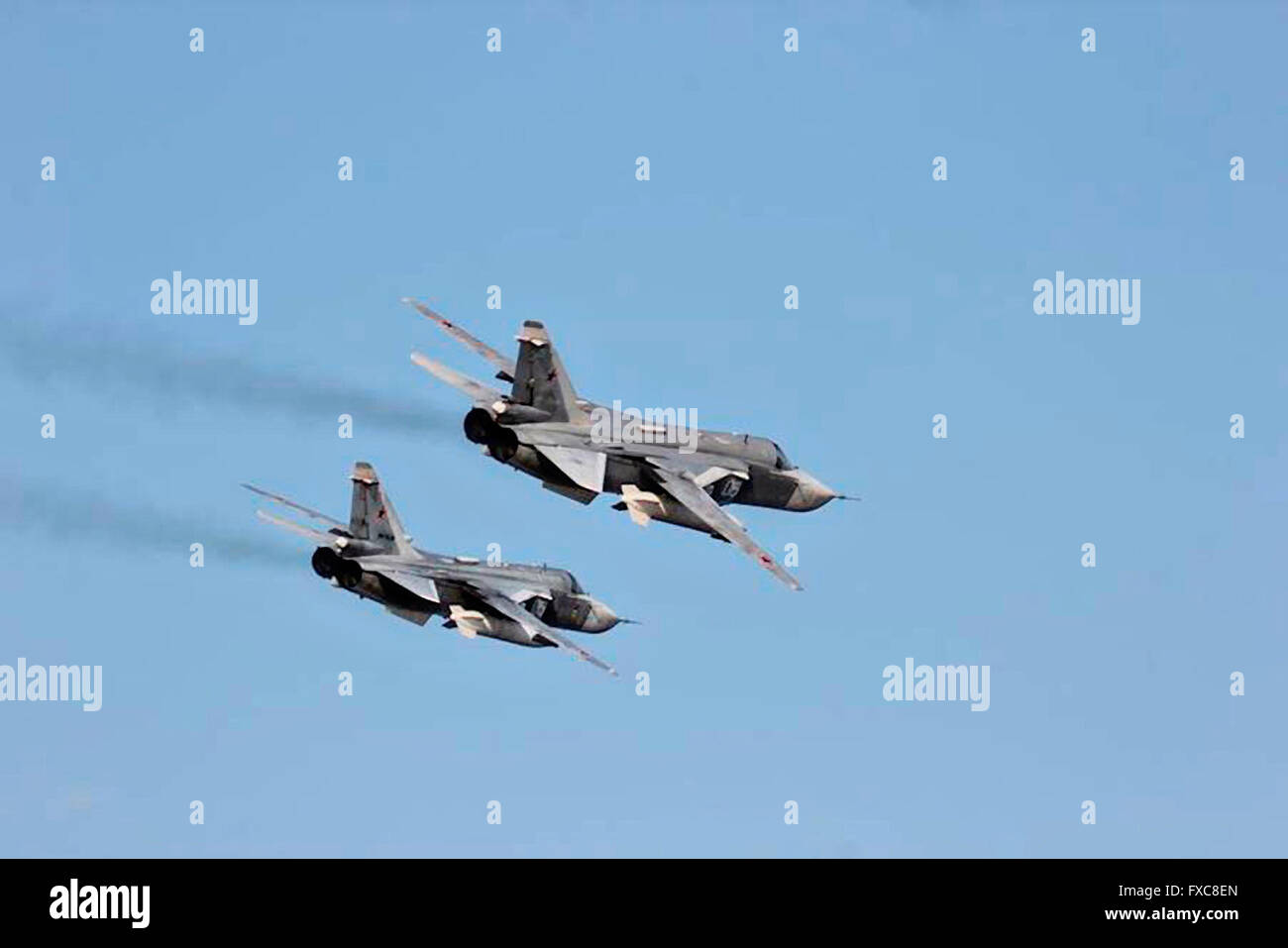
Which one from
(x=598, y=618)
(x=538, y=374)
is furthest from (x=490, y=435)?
(x=598, y=618)

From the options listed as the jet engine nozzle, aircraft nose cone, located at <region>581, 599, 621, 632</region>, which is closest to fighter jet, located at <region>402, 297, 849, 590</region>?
the jet engine nozzle

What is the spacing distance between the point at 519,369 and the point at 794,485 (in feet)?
39.5

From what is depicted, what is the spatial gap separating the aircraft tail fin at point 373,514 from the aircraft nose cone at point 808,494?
1350 cm

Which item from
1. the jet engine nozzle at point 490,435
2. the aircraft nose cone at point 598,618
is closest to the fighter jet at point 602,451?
the jet engine nozzle at point 490,435

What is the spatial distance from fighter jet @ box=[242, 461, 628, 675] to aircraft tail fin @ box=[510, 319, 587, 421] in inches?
219

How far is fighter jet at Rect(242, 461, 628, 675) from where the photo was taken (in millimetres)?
116750

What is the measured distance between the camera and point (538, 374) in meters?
118

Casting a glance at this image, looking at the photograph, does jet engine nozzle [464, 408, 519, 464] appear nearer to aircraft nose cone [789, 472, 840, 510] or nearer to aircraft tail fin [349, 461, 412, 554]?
aircraft tail fin [349, 461, 412, 554]

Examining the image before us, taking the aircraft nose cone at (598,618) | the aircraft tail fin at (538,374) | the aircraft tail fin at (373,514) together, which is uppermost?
the aircraft tail fin at (538,374)

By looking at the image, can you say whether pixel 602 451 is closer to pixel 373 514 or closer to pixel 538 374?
pixel 538 374

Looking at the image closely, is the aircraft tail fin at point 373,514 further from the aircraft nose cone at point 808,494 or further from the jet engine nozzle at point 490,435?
the aircraft nose cone at point 808,494

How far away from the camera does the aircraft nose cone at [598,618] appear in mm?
123625

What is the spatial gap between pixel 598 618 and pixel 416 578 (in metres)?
8.71
